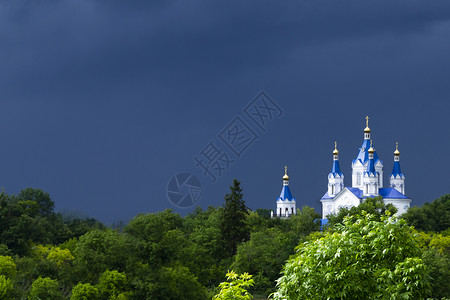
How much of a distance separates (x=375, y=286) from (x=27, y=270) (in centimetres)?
2509

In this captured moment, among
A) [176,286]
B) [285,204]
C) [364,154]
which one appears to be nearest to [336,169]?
[364,154]

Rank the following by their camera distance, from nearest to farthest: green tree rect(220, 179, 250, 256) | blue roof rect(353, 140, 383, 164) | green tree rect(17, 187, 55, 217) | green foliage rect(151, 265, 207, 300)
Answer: green foliage rect(151, 265, 207, 300), green tree rect(220, 179, 250, 256), green tree rect(17, 187, 55, 217), blue roof rect(353, 140, 383, 164)

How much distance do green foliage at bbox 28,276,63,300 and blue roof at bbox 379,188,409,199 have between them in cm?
5118

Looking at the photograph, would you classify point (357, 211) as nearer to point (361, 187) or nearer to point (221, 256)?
point (221, 256)

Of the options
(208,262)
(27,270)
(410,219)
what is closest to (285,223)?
(410,219)

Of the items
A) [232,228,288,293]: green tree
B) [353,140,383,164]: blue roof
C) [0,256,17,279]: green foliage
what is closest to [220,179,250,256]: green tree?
[232,228,288,293]: green tree

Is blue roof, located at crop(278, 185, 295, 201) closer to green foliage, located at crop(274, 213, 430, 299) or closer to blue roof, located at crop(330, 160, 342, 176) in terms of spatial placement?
blue roof, located at crop(330, 160, 342, 176)

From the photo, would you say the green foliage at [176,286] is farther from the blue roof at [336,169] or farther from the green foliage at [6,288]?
the blue roof at [336,169]

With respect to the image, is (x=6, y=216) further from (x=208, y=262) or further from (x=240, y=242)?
(x=240, y=242)

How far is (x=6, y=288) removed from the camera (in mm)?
30812

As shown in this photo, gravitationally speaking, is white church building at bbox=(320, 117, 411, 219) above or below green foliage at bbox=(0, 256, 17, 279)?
above

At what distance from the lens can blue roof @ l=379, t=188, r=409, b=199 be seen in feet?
246

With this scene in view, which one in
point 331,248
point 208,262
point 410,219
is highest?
point 410,219

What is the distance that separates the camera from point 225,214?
52062mm
